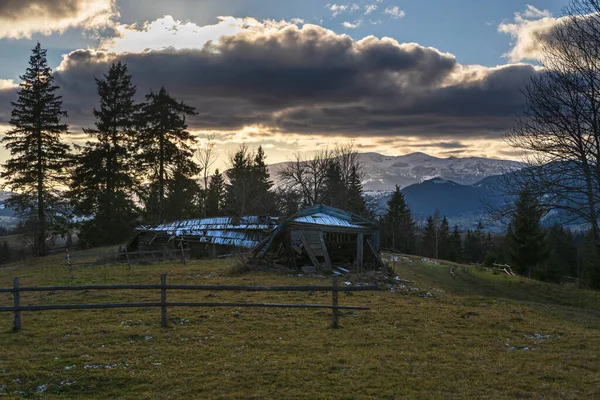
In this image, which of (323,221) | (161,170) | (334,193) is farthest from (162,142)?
(323,221)

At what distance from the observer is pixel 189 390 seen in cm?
704

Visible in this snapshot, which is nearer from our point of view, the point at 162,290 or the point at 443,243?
the point at 162,290

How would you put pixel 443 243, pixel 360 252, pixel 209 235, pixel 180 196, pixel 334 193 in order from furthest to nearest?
pixel 443 243 → pixel 334 193 → pixel 180 196 → pixel 209 235 → pixel 360 252

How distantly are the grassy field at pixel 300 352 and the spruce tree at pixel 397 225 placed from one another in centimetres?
5182

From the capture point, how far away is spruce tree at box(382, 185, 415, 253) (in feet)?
221

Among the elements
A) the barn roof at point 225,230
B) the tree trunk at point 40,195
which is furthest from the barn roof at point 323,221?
the tree trunk at point 40,195

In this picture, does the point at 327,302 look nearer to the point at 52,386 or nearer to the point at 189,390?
the point at 189,390

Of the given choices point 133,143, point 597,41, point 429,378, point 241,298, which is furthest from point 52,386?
point 133,143

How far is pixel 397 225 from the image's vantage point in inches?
2657

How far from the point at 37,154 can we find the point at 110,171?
22.9ft

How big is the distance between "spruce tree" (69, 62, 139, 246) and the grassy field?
3132 cm

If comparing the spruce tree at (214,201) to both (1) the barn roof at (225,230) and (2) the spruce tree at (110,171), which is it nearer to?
(2) the spruce tree at (110,171)

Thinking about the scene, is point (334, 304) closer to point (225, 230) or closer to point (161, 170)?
point (225, 230)

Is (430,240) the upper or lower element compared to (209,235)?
lower
